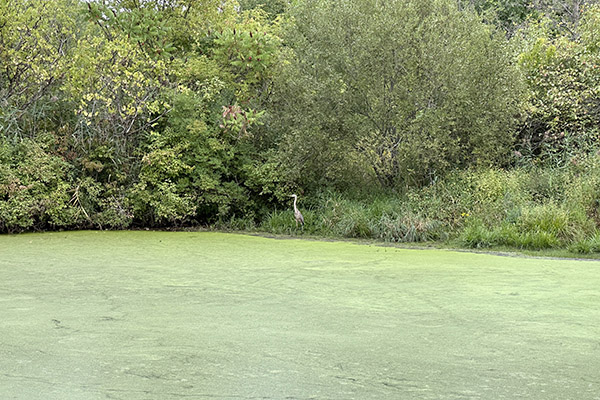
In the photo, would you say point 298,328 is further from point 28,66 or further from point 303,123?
point 28,66

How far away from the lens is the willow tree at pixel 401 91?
35.9 ft

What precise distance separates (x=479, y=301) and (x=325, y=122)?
6.57 m

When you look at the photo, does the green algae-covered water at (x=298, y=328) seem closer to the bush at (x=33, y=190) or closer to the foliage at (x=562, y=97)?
the bush at (x=33, y=190)

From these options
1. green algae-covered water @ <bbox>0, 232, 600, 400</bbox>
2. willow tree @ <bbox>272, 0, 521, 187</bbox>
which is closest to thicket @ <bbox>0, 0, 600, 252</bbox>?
willow tree @ <bbox>272, 0, 521, 187</bbox>

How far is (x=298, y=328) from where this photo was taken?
14.2ft

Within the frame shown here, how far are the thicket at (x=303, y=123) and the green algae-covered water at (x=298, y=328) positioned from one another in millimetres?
3303

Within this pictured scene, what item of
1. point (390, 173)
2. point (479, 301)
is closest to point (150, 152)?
point (390, 173)

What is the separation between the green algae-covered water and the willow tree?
3809 mm

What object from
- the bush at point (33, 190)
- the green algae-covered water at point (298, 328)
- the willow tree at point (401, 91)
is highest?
the willow tree at point (401, 91)

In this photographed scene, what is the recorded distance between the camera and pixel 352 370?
11.1 feet

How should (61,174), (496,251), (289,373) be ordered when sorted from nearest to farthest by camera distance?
(289,373), (496,251), (61,174)

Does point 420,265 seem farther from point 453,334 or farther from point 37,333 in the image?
point 37,333

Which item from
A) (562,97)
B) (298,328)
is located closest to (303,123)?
(562,97)

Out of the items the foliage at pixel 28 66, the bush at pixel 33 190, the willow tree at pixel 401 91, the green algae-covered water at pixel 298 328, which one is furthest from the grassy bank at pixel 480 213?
the foliage at pixel 28 66
